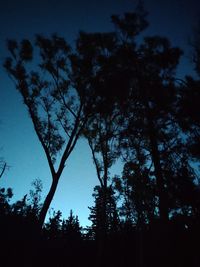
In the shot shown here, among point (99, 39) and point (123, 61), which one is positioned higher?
point (99, 39)

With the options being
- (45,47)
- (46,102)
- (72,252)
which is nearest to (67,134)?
(46,102)

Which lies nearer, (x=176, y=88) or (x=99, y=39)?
(x=176, y=88)

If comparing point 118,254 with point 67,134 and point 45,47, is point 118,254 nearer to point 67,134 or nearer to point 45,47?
point 67,134

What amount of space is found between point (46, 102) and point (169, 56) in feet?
30.9

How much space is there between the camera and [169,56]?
1452cm

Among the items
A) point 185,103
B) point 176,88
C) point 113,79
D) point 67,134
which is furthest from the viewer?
point 67,134

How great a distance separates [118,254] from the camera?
961 inches

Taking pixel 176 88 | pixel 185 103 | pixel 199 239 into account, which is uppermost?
pixel 176 88

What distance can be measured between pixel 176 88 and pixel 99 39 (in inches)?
328

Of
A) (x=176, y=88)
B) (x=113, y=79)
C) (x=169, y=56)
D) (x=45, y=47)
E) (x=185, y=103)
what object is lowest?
(x=185, y=103)

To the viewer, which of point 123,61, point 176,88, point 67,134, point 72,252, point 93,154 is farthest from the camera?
point 72,252

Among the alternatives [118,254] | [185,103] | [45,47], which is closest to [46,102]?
[45,47]

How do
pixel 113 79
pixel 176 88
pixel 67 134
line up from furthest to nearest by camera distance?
pixel 67 134, pixel 113 79, pixel 176 88

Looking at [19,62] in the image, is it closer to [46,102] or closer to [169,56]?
[46,102]
